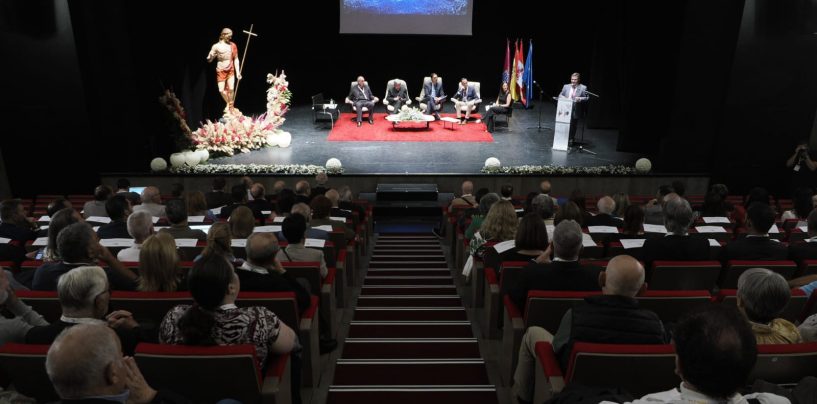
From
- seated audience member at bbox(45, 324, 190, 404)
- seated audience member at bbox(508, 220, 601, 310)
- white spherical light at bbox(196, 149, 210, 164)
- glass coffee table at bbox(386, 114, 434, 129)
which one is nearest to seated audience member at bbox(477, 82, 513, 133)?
glass coffee table at bbox(386, 114, 434, 129)

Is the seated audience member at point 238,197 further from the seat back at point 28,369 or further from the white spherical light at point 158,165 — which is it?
the white spherical light at point 158,165

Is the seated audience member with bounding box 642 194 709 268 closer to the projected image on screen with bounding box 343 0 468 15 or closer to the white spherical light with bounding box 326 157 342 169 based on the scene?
the white spherical light with bounding box 326 157 342 169

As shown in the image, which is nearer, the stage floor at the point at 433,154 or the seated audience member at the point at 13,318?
the seated audience member at the point at 13,318

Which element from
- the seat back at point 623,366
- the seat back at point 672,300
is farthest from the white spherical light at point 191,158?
the seat back at point 623,366

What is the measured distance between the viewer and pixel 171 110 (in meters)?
9.47

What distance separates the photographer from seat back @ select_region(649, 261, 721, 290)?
136 inches

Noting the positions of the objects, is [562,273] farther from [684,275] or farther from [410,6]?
[410,6]

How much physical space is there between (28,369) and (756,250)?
4049 mm

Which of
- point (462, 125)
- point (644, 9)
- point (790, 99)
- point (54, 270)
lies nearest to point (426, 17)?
point (462, 125)

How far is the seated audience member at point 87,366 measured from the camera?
157 cm

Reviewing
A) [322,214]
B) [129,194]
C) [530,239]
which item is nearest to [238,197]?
[322,214]

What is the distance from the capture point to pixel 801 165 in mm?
8742

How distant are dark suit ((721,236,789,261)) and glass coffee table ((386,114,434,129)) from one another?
7813mm

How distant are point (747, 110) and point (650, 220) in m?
4.74
